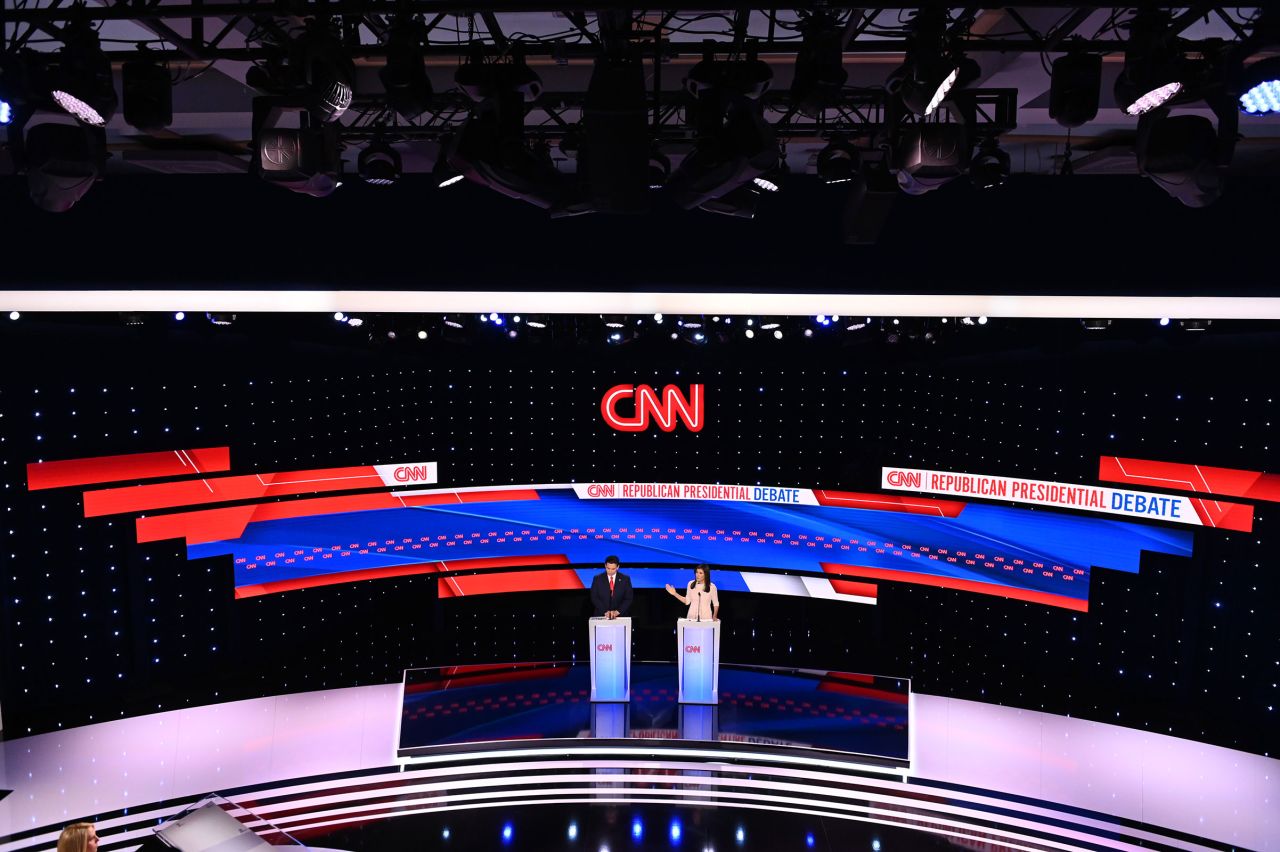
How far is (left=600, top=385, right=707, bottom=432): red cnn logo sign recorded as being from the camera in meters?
10.2

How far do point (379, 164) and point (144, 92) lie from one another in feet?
4.73

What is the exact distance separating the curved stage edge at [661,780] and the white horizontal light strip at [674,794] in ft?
0.05

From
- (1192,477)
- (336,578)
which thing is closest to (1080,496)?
(1192,477)

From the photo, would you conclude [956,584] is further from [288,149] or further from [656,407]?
[288,149]

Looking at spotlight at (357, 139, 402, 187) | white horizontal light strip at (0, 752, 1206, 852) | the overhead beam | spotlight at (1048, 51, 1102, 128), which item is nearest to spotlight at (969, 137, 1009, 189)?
spotlight at (1048, 51, 1102, 128)

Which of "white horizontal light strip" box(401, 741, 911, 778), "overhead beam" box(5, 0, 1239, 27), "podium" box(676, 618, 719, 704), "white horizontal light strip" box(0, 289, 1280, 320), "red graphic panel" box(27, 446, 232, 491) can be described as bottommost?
"white horizontal light strip" box(401, 741, 911, 778)

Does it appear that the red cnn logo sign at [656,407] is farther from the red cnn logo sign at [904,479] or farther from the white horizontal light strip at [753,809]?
the white horizontal light strip at [753,809]

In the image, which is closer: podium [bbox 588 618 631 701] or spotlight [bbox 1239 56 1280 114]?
spotlight [bbox 1239 56 1280 114]

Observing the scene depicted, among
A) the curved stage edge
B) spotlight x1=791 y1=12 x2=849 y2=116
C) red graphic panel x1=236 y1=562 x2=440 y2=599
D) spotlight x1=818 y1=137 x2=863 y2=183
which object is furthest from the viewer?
red graphic panel x1=236 y1=562 x2=440 y2=599

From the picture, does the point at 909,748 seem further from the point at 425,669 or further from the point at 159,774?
the point at 159,774

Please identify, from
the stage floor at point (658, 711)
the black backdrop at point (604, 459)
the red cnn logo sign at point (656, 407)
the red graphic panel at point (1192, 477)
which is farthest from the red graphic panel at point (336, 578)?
the red graphic panel at point (1192, 477)

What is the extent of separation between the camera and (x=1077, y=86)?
4672 mm

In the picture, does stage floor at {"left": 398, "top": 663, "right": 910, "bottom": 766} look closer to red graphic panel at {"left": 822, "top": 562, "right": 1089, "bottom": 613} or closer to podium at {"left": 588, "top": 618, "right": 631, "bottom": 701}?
podium at {"left": 588, "top": 618, "right": 631, "bottom": 701}

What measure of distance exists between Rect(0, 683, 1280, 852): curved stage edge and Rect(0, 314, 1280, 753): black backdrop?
30.7 inches
